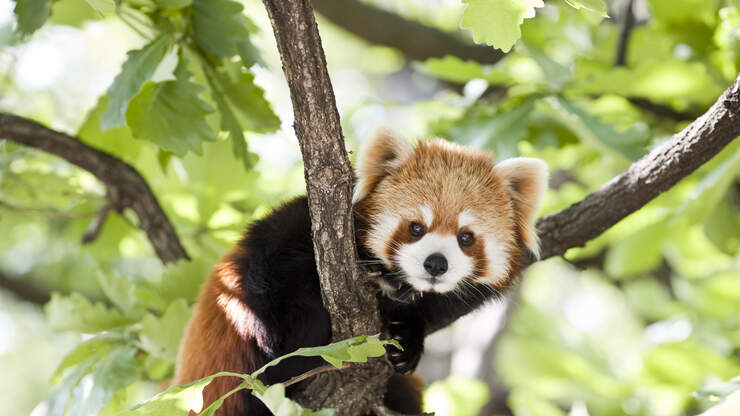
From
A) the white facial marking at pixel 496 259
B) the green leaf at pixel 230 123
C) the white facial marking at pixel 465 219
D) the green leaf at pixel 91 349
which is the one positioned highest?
the green leaf at pixel 230 123

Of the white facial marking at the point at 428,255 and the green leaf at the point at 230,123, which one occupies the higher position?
the green leaf at the point at 230,123

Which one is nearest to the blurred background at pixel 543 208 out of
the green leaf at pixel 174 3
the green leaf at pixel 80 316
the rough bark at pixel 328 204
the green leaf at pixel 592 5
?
the green leaf at pixel 80 316

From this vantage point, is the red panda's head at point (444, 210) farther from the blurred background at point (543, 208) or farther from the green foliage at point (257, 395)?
the green foliage at point (257, 395)

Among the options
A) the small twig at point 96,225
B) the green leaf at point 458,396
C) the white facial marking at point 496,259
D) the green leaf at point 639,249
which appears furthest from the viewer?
the green leaf at point 458,396

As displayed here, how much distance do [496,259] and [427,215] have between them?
0.35 metres

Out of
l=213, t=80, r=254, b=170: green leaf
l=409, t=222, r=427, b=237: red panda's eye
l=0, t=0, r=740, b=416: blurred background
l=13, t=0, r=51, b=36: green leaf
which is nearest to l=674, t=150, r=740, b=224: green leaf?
l=0, t=0, r=740, b=416: blurred background

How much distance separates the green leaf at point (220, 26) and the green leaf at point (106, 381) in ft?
3.93

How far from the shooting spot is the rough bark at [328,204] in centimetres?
183

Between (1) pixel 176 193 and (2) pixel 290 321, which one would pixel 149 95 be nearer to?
(2) pixel 290 321

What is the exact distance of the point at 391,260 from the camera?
8.11ft

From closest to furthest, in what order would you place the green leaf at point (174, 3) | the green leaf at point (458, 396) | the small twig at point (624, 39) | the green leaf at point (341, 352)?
the green leaf at point (341, 352) < the green leaf at point (174, 3) < the green leaf at point (458, 396) < the small twig at point (624, 39)

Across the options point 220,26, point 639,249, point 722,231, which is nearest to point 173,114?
point 220,26

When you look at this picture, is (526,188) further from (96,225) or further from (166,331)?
(96,225)

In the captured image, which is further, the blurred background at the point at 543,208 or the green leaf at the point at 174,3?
the blurred background at the point at 543,208
